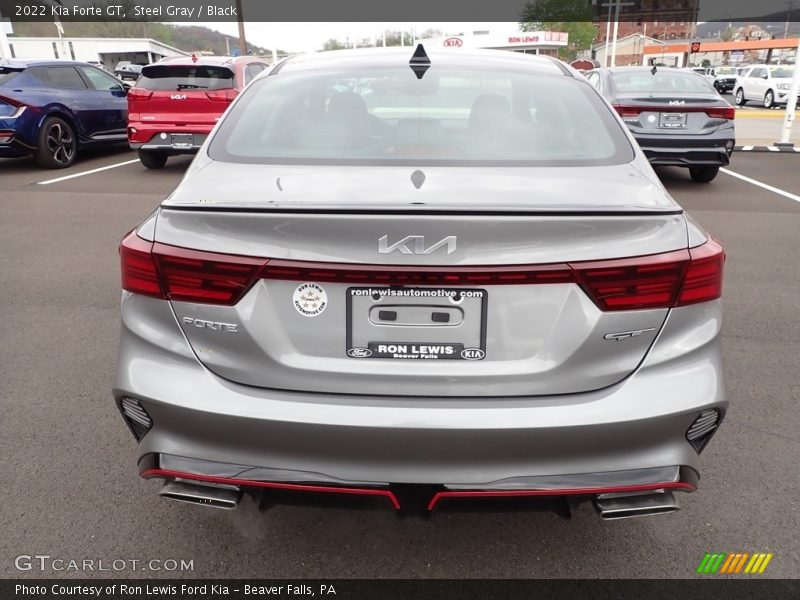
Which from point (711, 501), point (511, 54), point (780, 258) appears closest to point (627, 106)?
point (780, 258)

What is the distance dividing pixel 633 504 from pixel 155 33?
155 meters

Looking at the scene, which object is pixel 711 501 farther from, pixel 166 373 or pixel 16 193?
pixel 16 193

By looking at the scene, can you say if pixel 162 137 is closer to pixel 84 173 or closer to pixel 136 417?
pixel 84 173

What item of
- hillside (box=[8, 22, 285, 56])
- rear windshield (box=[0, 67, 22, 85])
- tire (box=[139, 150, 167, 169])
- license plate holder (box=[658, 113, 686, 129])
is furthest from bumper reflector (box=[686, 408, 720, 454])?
hillside (box=[8, 22, 285, 56])

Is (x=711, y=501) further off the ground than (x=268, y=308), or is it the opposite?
(x=268, y=308)

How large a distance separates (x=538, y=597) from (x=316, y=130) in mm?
1810

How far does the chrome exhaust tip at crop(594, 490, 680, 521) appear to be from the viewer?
1.97m

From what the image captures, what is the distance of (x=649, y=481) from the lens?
6.36 ft

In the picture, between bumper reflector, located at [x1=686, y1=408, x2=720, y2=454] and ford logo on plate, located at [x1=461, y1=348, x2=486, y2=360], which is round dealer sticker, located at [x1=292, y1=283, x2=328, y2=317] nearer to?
ford logo on plate, located at [x1=461, y1=348, x2=486, y2=360]

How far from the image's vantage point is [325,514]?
8.56 ft

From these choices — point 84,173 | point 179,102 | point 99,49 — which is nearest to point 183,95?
point 179,102

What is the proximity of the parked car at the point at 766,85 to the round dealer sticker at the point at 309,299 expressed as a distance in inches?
1134

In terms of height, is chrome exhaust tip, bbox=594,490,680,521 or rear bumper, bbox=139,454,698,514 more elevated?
rear bumper, bbox=139,454,698,514

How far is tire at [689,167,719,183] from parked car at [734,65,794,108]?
765 inches
